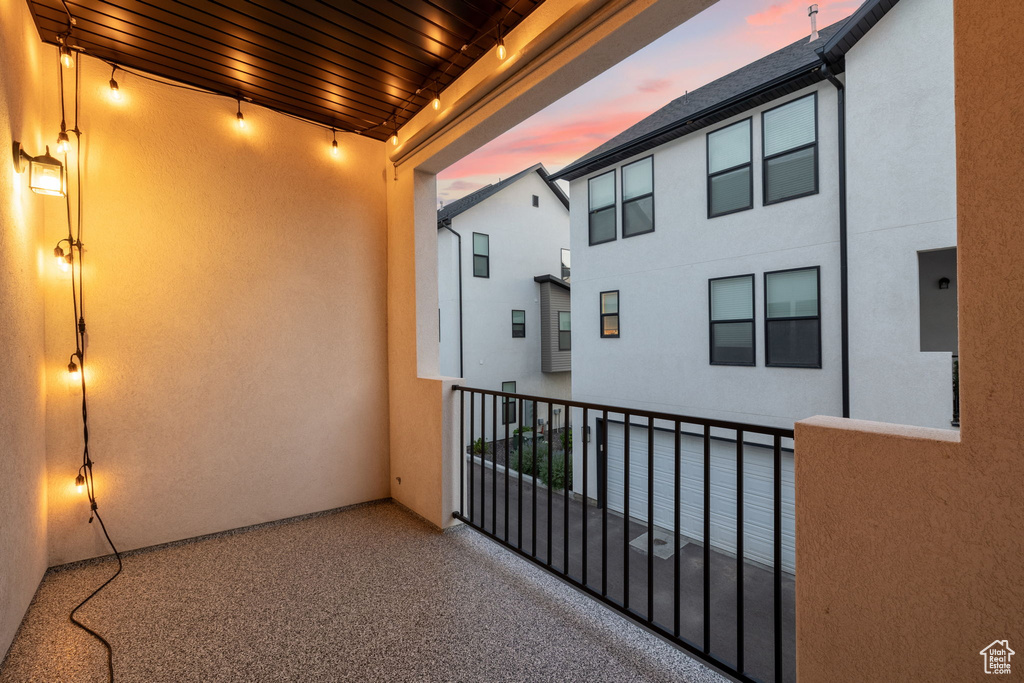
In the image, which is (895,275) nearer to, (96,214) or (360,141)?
(360,141)

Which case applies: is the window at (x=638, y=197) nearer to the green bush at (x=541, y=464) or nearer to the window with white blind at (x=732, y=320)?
the window with white blind at (x=732, y=320)

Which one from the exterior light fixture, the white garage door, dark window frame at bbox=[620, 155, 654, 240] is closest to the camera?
the exterior light fixture

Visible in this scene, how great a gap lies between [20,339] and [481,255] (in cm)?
865

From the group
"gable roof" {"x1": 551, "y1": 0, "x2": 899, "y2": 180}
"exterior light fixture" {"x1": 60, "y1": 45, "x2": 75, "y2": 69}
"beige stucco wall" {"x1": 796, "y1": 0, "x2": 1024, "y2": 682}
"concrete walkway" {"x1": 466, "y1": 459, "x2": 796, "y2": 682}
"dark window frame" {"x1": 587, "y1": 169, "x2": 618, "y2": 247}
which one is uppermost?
"gable roof" {"x1": 551, "y1": 0, "x2": 899, "y2": 180}

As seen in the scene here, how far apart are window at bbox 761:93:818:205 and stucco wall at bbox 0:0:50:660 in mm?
6292

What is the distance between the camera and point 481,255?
34.1 ft

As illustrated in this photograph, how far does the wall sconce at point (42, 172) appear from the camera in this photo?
2.16 metres

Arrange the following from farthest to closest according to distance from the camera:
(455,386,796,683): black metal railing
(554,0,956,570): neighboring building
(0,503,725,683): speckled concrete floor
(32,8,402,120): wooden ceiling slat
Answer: (554,0,956,570): neighboring building → (455,386,796,683): black metal railing → (32,8,402,120): wooden ceiling slat → (0,503,725,683): speckled concrete floor

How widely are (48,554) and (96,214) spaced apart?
1.86 m

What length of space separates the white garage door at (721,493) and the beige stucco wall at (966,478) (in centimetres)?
417

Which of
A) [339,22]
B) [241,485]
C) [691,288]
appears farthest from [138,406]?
[691,288]

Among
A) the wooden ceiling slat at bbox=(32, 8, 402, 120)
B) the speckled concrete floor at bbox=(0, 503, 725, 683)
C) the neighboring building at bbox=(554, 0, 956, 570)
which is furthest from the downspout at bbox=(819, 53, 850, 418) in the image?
the wooden ceiling slat at bbox=(32, 8, 402, 120)

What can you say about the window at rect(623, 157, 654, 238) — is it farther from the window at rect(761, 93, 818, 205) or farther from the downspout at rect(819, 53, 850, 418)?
the downspout at rect(819, 53, 850, 418)

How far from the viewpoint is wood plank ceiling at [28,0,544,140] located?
2.21 meters
